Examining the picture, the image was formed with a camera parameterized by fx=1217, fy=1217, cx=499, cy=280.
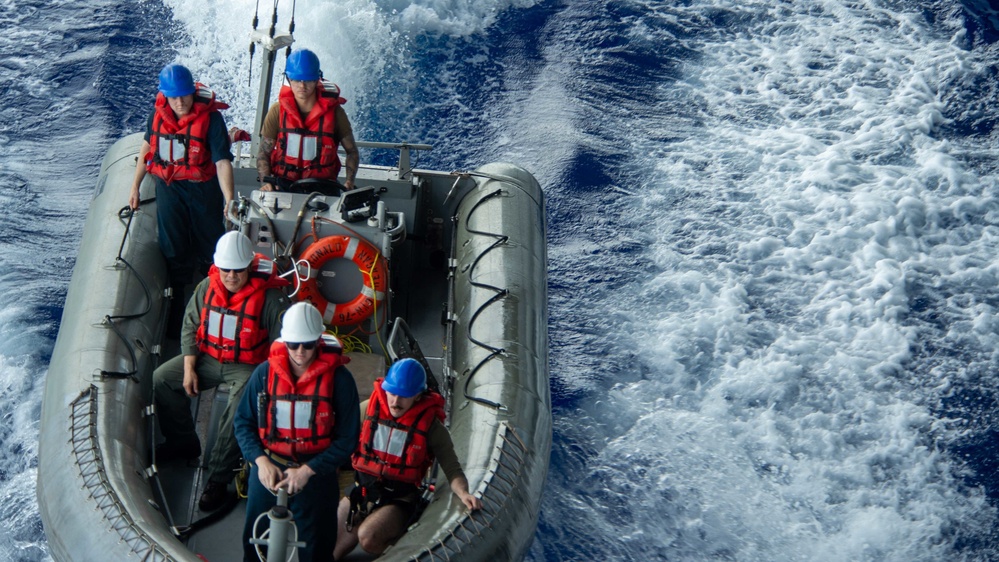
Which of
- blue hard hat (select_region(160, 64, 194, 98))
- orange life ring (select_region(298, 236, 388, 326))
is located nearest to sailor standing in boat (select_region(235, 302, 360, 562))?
orange life ring (select_region(298, 236, 388, 326))

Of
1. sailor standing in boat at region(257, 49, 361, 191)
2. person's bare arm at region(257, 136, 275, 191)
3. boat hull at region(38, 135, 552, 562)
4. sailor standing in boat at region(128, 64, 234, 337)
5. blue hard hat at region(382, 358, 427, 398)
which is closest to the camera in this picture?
blue hard hat at region(382, 358, 427, 398)

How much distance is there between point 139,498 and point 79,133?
Answer: 17.7 ft

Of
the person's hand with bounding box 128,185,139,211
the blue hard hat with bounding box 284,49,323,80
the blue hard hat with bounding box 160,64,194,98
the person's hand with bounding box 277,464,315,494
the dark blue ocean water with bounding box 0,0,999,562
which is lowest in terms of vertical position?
the dark blue ocean water with bounding box 0,0,999,562

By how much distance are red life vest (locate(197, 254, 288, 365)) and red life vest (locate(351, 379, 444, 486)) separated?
2.07ft

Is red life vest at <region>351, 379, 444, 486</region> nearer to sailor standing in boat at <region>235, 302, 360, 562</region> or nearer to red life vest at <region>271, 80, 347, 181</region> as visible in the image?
sailor standing in boat at <region>235, 302, 360, 562</region>

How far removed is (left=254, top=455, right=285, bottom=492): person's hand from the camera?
404 cm

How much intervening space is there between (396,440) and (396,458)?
0.27 ft

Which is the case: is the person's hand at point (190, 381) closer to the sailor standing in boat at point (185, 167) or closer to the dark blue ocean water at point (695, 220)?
the sailor standing in boat at point (185, 167)

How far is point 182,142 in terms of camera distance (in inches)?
223

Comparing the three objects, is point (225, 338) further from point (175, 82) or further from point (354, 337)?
point (175, 82)

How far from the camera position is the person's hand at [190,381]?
191 inches

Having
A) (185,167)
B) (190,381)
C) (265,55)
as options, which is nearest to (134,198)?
(185,167)

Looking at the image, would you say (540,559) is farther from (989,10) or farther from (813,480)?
(989,10)

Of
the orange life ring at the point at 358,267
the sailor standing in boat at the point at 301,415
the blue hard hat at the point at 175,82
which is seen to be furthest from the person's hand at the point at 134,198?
the sailor standing in boat at the point at 301,415
